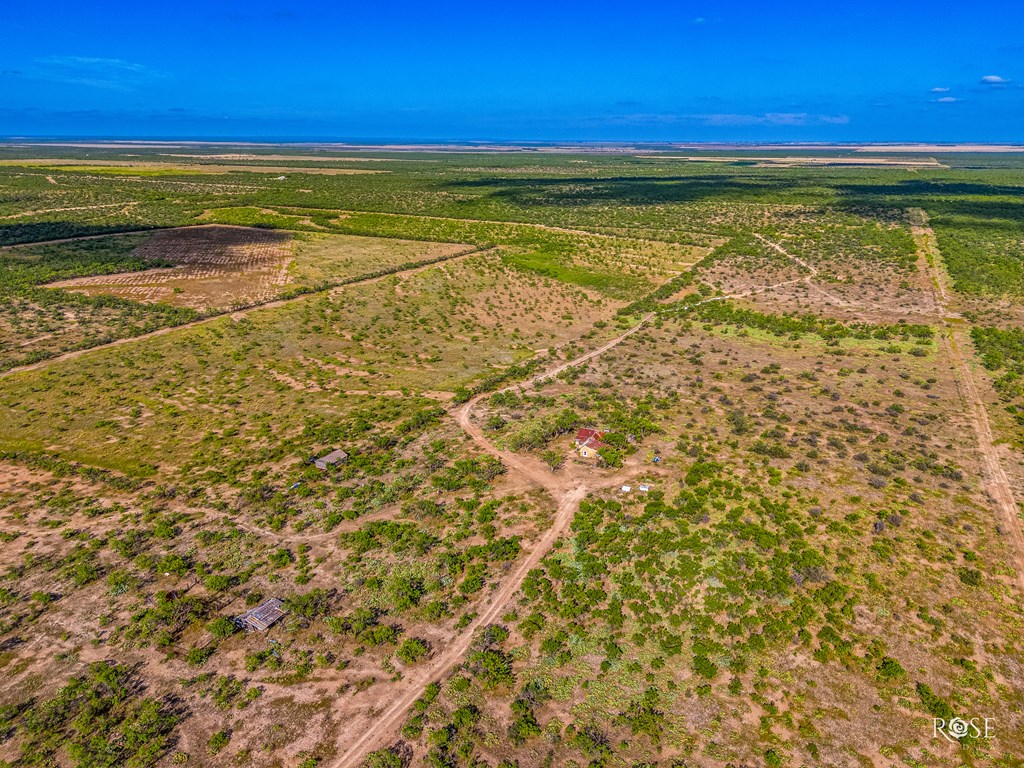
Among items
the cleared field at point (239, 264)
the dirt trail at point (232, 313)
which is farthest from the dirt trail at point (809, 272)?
the cleared field at point (239, 264)

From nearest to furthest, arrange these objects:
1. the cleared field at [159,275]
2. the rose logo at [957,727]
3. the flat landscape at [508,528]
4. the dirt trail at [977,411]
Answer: the rose logo at [957,727] → the flat landscape at [508,528] → the dirt trail at [977,411] → the cleared field at [159,275]

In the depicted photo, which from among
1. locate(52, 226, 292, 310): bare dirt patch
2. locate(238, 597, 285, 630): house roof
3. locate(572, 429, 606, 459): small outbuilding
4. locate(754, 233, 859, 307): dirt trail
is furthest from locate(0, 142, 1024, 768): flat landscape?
locate(52, 226, 292, 310): bare dirt patch

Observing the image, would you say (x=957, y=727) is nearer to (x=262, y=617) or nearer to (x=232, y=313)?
(x=262, y=617)

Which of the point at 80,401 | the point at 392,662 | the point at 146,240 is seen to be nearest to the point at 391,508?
the point at 392,662

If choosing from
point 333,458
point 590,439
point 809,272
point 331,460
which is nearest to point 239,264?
point 333,458

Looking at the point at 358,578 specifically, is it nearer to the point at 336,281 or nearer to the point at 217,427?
the point at 217,427

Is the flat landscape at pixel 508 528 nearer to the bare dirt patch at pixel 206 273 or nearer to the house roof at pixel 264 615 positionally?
the house roof at pixel 264 615
